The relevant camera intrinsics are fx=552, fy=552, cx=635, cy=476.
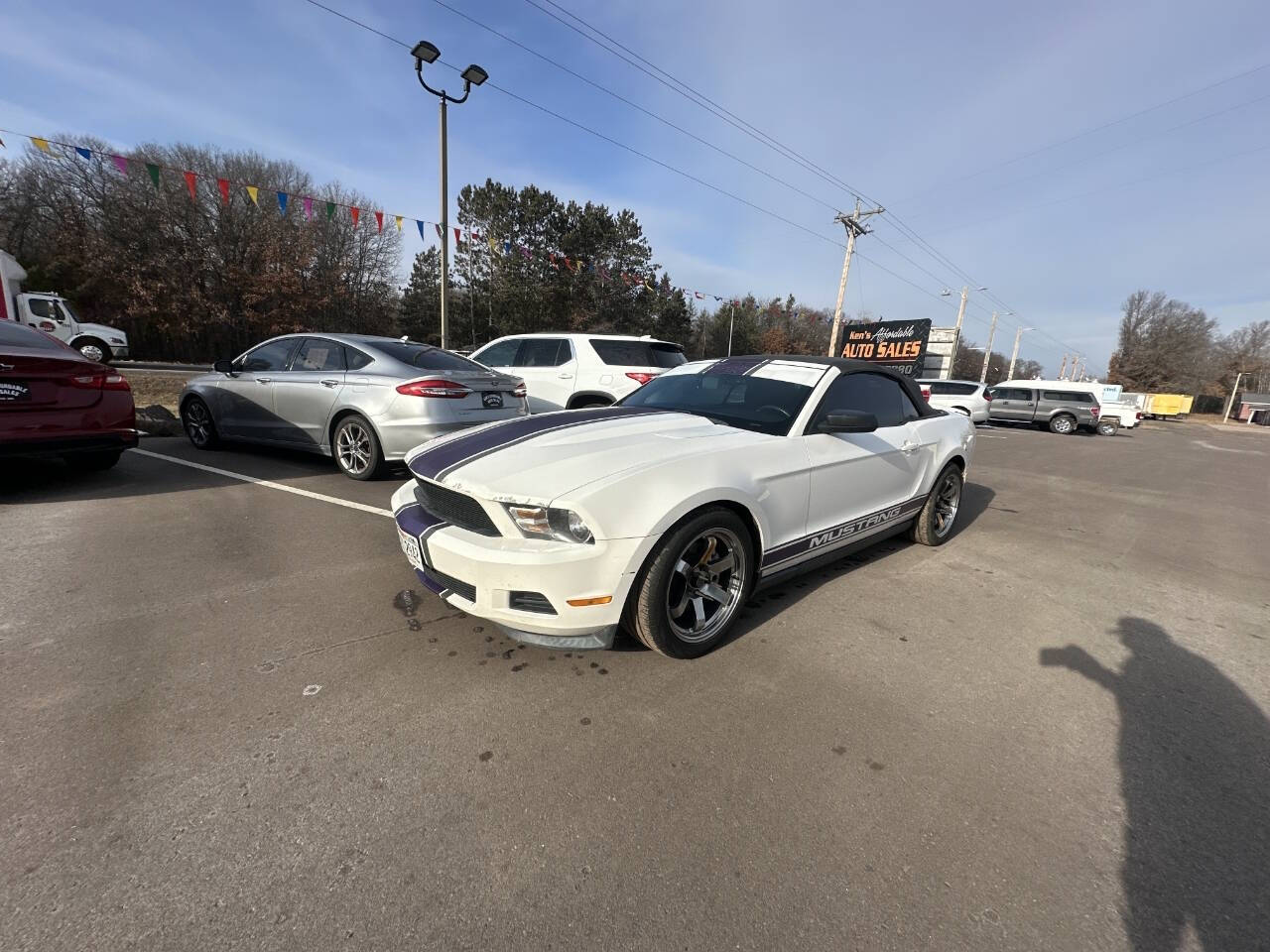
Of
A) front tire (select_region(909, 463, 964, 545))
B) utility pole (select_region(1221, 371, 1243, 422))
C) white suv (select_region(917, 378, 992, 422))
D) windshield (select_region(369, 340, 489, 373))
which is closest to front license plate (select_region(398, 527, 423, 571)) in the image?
windshield (select_region(369, 340, 489, 373))

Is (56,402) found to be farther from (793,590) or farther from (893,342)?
(893,342)

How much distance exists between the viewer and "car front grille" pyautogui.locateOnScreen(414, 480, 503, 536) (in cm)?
246

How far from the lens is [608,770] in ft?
6.36

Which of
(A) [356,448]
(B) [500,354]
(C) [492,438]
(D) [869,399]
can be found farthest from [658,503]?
(B) [500,354]

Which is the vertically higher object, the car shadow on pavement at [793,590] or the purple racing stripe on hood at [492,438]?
the purple racing stripe on hood at [492,438]

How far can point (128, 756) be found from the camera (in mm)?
1879

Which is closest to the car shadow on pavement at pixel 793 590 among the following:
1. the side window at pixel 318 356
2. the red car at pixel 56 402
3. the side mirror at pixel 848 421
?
the side mirror at pixel 848 421

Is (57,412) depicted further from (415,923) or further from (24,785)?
(415,923)

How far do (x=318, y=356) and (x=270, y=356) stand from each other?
918mm

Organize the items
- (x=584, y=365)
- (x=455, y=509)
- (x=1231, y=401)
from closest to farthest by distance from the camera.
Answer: (x=455, y=509) < (x=584, y=365) < (x=1231, y=401)

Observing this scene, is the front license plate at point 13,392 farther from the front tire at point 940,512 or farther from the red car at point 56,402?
the front tire at point 940,512

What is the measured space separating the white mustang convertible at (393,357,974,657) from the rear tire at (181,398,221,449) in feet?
17.5

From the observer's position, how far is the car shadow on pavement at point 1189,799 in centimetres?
149

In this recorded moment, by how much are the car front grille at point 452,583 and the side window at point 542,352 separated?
242 inches
